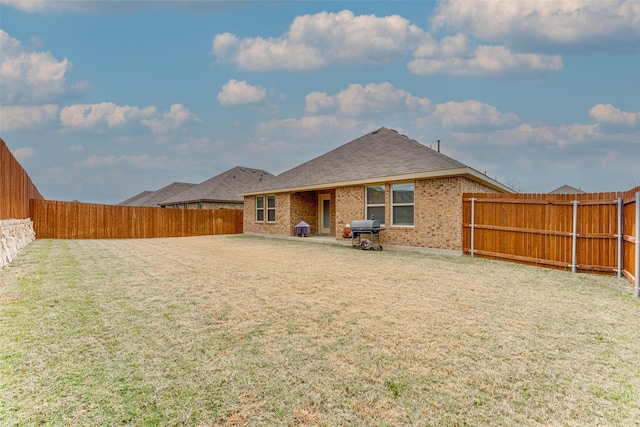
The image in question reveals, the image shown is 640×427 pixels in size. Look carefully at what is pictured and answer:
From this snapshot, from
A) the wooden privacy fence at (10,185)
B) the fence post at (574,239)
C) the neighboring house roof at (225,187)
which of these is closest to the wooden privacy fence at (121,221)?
the neighboring house roof at (225,187)

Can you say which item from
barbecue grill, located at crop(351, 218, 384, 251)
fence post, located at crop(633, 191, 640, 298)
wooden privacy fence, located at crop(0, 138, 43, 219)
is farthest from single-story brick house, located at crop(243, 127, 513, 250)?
wooden privacy fence, located at crop(0, 138, 43, 219)

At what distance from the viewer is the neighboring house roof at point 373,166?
11062 millimetres

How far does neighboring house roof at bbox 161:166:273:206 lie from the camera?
87.2 feet

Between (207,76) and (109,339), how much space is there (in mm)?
17867

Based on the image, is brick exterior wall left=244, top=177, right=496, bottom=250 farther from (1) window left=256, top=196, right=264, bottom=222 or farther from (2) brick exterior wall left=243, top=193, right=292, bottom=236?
(1) window left=256, top=196, right=264, bottom=222

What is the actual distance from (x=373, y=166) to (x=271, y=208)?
25.6 feet

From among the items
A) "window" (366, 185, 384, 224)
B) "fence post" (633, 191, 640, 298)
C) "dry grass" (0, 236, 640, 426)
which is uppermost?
"window" (366, 185, 384, 224)

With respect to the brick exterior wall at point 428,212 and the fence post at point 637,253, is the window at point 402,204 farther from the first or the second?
the fence post at point 637,253

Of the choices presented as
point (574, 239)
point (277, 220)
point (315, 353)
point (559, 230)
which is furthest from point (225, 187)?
point (315, 353)

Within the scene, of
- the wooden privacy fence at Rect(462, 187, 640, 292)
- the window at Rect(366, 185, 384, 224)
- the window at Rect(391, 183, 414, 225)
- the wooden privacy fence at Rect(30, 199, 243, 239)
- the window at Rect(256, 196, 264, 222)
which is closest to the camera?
the wooden privacy fence at Rect(462, 187, 640, 292)

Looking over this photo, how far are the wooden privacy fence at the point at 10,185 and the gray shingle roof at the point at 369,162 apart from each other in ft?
34.6

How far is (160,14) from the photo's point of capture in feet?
46.1

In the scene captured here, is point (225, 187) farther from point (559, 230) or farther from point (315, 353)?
point (315, 353)

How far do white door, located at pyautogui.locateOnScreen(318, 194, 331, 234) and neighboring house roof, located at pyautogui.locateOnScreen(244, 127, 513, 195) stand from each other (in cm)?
184
